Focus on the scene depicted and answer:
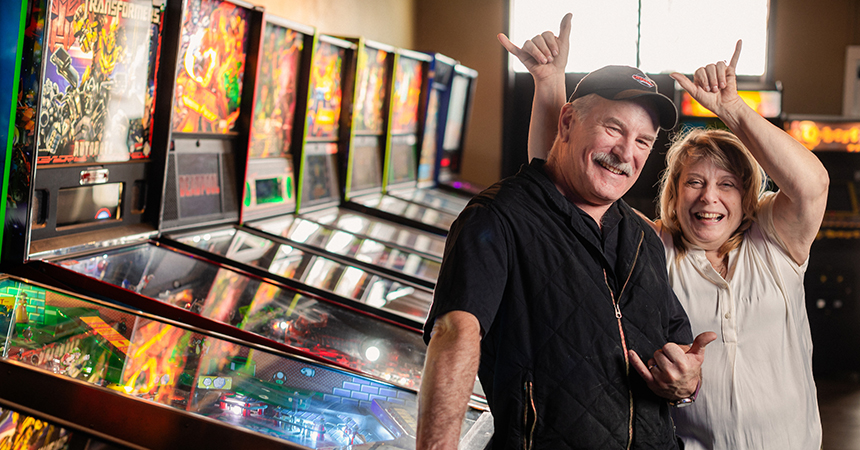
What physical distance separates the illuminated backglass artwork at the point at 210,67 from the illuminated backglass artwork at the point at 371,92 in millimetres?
1165

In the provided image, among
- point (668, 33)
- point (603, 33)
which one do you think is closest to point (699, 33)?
point (668, 33)

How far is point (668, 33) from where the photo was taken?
7.29 metres

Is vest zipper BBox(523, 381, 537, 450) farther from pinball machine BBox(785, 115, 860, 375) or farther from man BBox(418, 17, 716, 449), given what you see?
pinball machine BBox(785, 115, 860, 375)

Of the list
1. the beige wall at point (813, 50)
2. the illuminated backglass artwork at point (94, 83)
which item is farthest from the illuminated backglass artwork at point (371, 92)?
the beige wall at point (813, 50)

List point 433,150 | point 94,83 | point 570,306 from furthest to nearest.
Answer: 1. point 433,150
2. point 94,83
3. point 570,306

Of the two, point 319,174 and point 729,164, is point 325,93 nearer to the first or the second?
point 319,174

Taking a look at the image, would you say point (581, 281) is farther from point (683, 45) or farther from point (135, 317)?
point (683, 45)

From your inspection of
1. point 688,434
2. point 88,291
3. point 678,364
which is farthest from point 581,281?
point 88,291

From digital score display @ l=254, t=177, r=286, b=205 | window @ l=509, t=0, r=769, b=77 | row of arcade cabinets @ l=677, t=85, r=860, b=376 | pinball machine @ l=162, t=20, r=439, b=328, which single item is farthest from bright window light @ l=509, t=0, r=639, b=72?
digital score display @ l=254, t=177, r=286, b=205

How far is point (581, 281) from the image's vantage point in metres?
1.16

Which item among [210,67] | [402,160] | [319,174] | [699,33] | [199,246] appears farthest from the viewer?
[699,33]

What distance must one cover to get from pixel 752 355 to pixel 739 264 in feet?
0.65

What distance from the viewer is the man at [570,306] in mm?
1089

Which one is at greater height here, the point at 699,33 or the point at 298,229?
the point at 699,33
